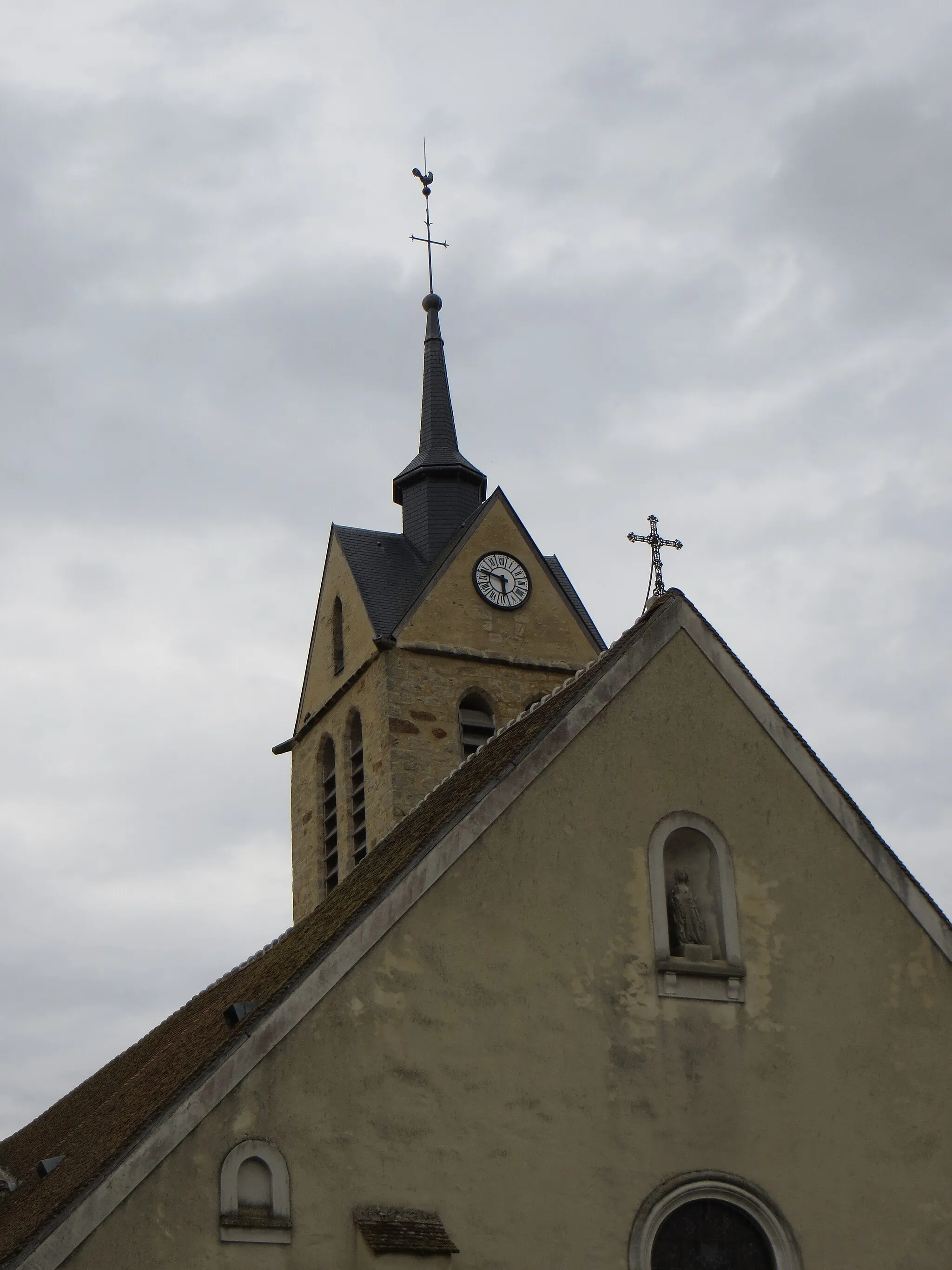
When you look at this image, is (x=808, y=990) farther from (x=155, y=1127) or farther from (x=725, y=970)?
(x=155, y=1127)

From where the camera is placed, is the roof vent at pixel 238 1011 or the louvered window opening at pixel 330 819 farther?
the louvered window opening at pixel 330 819

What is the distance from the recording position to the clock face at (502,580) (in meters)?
33.1

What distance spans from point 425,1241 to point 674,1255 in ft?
7.55

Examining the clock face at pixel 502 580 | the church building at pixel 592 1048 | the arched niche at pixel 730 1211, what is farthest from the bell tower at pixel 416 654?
the arched niche at pixel 730 1211

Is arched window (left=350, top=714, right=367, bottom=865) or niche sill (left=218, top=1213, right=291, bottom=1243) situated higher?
arched window (left=350, top=714, right=367, bottom=865)

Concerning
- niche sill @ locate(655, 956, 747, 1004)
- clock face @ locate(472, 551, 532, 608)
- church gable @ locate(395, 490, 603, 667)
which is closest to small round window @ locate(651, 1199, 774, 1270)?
niche sill @ locate(655, 956, 747, 1004)

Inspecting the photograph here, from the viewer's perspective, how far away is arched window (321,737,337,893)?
107 ft

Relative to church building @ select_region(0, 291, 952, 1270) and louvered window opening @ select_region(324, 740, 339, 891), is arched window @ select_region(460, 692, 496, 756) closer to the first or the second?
louvered window opening @ select_region(324, 740, 339, 891)

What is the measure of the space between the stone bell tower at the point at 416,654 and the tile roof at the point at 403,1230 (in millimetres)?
14582

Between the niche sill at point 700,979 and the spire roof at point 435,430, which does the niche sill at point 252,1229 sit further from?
the spire roof at point 435,430

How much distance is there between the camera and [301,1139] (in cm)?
1462

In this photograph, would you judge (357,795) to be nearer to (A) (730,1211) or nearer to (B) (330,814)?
(B) (330,814)

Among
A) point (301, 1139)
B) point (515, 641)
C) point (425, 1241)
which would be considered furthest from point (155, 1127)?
point (515, 641)

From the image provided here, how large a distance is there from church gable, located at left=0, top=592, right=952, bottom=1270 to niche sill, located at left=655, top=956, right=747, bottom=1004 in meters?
0.03
